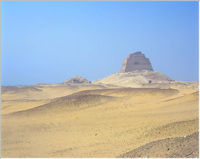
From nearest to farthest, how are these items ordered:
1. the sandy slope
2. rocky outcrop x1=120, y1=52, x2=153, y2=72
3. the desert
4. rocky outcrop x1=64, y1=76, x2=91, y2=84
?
the desert
the sandy slope
rocky outcrop x1=64, y1=76, x2=91, y2=84
rocky outcrop x1=120, y1=52, x2=153, y2=72

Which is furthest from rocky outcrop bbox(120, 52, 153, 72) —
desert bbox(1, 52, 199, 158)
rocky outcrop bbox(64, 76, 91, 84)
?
desert bbox(1, 52, 199, 158)

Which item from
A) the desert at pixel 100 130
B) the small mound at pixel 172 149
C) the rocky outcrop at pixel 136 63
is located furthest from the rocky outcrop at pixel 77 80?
→ the small mound at pixel 172 149

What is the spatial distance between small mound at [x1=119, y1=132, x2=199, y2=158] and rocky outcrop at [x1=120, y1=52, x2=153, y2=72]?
254ft

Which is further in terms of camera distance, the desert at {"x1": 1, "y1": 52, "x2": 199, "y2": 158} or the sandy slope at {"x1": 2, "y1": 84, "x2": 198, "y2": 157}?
the sandy slope at {"x1": 2, "y1": 84, "x2": 198, "y2": 157}

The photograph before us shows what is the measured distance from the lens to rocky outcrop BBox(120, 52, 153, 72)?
8588cm

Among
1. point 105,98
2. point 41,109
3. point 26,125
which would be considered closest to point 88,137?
point 26,125

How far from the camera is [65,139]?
39.4 ft

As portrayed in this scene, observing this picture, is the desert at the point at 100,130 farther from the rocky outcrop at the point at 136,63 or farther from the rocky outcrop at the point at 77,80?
the rocky outcrop at the point at 136,63

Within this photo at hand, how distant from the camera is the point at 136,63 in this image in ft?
285

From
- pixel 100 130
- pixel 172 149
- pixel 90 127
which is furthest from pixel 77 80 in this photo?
pixel 172 149

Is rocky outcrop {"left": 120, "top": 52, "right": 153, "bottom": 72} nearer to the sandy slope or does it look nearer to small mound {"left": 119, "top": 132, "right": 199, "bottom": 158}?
the sandy slope

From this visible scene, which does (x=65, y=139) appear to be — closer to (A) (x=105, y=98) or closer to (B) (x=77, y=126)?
(B) (x=77, y=126)

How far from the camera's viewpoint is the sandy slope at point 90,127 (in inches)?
413

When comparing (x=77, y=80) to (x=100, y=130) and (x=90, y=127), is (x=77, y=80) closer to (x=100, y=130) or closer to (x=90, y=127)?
(x=90, y=127)
